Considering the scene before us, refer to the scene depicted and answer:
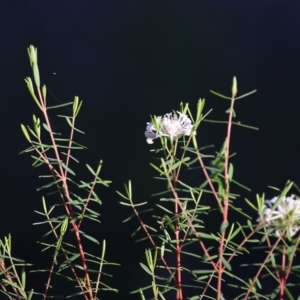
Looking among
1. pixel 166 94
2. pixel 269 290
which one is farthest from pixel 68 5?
pixel 269 290

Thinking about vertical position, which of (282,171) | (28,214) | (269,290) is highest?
(282,171)

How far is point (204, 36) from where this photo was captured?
1399 millimetres

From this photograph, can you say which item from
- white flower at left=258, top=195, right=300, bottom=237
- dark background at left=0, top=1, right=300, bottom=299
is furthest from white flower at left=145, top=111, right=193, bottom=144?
dark background at left=0, top=1, right=300, bottom=299

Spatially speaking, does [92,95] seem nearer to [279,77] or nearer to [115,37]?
[115,37]

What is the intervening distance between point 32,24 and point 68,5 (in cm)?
12

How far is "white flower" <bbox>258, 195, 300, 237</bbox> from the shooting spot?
0.52 metres

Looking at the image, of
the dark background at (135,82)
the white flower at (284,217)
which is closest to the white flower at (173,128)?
the white flower at (284,217)

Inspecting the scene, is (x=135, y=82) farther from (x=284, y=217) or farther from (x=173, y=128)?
(x=284, y=217)

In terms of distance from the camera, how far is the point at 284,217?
0.52m

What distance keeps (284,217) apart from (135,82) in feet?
3.25

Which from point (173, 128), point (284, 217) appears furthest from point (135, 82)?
point (284, 217)

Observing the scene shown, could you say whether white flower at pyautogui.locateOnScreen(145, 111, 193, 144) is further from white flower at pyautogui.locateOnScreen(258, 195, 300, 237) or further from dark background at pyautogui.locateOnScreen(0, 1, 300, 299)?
dark background at pyautogui.locateOnScreen(0, 1, 300, 299)

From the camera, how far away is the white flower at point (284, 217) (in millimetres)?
518

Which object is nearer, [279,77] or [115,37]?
[279,77]
